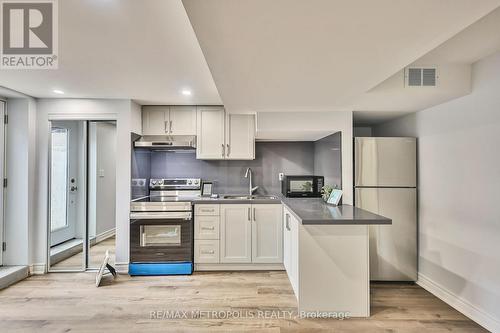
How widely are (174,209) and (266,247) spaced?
130 cm

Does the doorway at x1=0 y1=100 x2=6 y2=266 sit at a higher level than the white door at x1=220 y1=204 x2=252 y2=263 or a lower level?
higher

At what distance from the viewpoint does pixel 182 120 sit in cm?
368

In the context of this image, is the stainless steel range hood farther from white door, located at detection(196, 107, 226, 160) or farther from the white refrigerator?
the white refrigerator

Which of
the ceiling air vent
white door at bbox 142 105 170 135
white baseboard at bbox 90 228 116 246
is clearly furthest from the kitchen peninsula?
white baseboard at bbox 90 228 116 246

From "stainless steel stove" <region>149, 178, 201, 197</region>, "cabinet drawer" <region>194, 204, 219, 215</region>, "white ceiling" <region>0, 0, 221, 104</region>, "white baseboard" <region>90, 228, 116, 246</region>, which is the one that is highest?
"white ceiling" <region>0, 0, 221, 104</region>

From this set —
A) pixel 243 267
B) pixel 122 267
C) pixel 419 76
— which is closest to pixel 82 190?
pixel 122 267

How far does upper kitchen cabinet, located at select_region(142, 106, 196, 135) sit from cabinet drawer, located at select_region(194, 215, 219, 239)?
122cm

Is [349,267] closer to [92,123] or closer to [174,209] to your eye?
[174,209]

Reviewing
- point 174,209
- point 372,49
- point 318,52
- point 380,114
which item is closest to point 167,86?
point 174,209

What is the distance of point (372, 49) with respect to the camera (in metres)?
1.54

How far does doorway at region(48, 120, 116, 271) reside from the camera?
3.36 metres

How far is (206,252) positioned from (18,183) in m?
2.51

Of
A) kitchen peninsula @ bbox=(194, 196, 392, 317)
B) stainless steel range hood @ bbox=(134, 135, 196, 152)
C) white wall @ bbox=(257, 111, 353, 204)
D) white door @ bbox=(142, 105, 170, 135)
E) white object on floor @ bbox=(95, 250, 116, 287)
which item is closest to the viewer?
kitchen peninsula @ bbox=(194, 196, 392, 317)

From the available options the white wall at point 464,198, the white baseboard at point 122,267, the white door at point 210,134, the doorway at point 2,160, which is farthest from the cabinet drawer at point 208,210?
the white wall at point 464,198
